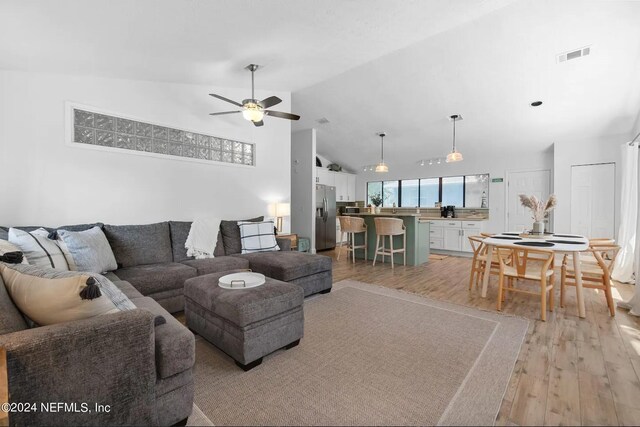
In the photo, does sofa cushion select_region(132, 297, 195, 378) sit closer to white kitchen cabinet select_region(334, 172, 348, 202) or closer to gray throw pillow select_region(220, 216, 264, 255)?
gray throw pillow select_region(220, 216, 264, 255)

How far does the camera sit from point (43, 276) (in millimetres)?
1163

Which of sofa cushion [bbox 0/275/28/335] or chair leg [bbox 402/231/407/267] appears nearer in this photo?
sofa cushion [bbox 0/275/28/335]

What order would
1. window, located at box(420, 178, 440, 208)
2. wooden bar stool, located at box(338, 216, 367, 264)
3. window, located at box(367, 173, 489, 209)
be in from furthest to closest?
window, located at box(420, 178, 440, 208) → window, located at box(367, 173, 489, 209) → wooden bar stool, located at box(338, 216, 367, 264)

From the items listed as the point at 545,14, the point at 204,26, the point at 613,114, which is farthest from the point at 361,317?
the point at 613,114

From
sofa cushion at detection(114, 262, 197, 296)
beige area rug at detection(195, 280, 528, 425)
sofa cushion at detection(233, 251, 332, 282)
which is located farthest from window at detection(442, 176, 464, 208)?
sofa cushion at detection(114, 262, 197, 296)

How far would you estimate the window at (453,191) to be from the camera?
6.94 metres

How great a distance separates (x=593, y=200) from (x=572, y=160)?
0.82 m

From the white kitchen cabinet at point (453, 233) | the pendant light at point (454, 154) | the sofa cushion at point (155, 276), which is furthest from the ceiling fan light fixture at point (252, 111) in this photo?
the white kitchen cabinet at point (453, 233)

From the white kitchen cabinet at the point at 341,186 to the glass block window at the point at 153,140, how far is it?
3.66 m

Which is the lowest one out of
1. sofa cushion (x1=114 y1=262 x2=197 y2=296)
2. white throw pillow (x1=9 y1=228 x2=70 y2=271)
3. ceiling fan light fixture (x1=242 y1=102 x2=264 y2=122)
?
sofa cushion (x1=114 y1=262 x2=197 y2=296)

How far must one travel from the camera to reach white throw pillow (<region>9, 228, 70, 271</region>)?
6.52 feet

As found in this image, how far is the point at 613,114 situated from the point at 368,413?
19.7 ft

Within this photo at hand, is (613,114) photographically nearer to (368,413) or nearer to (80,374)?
(368,413)

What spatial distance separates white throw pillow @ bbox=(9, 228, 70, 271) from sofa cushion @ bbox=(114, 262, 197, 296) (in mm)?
511
